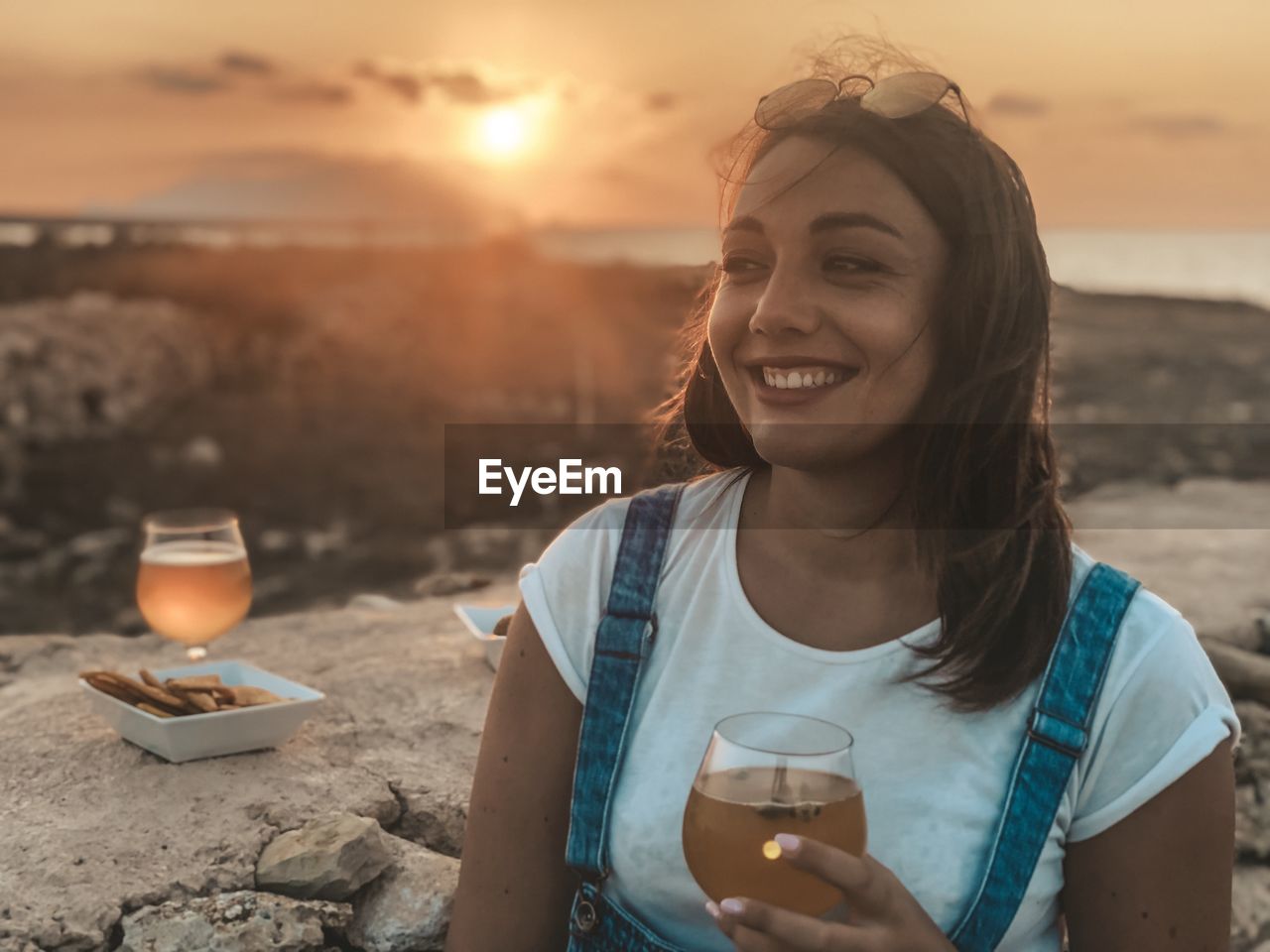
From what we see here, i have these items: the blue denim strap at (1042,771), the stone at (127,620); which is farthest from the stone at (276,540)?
the blue denim strap at (1042,771)

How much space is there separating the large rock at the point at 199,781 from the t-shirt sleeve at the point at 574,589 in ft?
2.61

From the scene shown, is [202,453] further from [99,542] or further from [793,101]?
[793,101]

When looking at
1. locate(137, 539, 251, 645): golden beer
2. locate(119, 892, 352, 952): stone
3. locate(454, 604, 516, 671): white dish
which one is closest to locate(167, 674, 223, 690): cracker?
locate(137, 539, 251, 645): golden beer

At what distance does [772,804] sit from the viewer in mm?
1274

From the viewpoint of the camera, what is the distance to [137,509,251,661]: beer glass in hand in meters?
3.05

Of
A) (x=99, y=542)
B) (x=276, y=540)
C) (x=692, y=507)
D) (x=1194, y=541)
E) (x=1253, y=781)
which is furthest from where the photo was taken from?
(x=276, y=540)

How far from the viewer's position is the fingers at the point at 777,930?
1.25m

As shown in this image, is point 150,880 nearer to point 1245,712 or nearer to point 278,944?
point 278,944

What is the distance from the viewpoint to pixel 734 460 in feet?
6.87

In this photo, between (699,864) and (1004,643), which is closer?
(699,864)

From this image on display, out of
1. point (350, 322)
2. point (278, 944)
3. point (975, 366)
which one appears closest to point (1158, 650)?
point (975, 366)

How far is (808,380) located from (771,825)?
639mm

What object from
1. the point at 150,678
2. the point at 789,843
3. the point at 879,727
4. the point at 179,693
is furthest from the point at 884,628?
the point at 150,678

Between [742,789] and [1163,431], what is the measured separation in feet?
50.6
